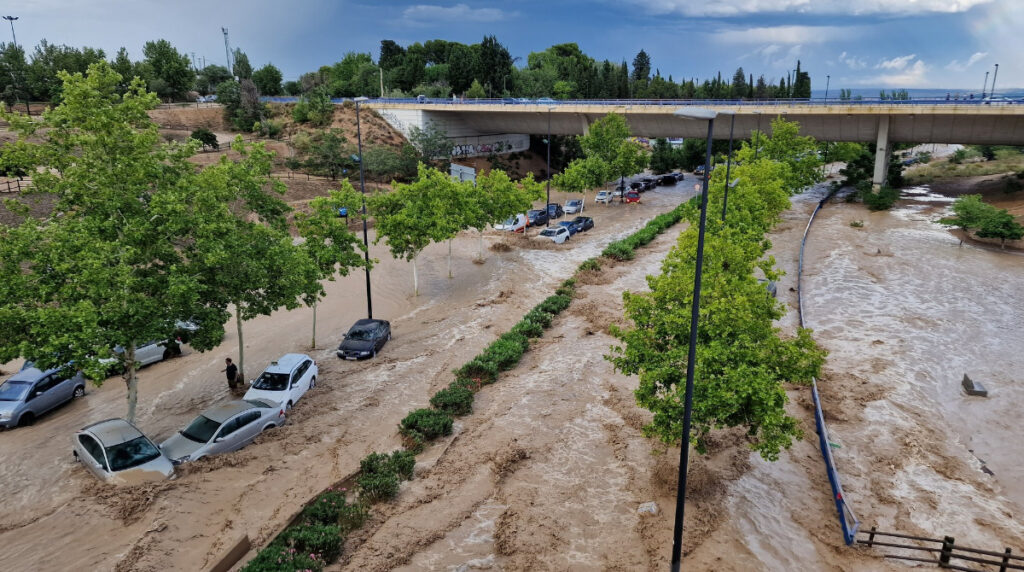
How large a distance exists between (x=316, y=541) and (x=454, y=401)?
7.19m

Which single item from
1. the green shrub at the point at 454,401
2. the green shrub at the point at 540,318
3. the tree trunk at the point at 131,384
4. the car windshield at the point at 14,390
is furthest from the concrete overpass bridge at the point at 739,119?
the car windshield at the point at 14,390

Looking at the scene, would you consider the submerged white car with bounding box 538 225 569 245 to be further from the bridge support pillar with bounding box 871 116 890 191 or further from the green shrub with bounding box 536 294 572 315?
the bridge support pillar with bounding box 871 116 890 191

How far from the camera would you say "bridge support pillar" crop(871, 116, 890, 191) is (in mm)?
49844

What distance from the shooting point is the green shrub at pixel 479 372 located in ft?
68.0

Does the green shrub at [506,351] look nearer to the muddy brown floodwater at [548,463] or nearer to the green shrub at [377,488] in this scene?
the muddy brown floodwater at [548,463]

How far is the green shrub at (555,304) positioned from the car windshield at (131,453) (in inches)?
658

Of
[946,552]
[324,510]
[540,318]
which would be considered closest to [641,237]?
[540,318]

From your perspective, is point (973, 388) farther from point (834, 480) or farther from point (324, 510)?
point (324, 510)

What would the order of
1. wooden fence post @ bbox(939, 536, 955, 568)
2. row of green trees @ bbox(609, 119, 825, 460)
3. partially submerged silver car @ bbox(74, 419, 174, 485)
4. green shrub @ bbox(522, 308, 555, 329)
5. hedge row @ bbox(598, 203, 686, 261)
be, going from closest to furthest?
wooden fence post @ bbox(939, 536, 955, 568) → row of green trees @ bbox(609, 119, 825, 460) → partially submerged silver car @ bbox(74, 419, 174, 485) → green shrub @ bbox(522, 308, 555, 329) → hedge row @ bbox(598, 203, 686, 261)

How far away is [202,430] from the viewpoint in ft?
51.1

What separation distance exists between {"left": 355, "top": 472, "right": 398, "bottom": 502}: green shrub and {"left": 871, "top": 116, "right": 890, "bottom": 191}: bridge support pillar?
173 feet

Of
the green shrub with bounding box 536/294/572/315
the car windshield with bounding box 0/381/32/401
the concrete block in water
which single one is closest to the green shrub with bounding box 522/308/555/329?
the green shrub with bounding box 536/294/572/315

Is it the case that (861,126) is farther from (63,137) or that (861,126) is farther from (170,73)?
(170,73)

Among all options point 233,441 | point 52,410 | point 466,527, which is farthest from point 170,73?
point 466,527
